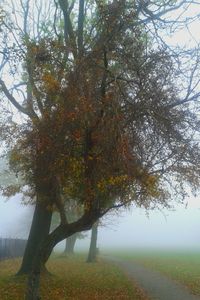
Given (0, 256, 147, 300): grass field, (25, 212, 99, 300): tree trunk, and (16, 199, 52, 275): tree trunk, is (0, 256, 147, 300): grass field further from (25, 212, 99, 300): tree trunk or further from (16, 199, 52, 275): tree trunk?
(25, 212, 99, 300): tree trunk

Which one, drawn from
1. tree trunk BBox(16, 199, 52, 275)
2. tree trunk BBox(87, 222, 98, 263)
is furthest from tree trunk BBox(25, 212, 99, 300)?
tree trunk BBox(87, 222, 98, 263)

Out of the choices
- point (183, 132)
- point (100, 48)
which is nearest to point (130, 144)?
point (183, 132)

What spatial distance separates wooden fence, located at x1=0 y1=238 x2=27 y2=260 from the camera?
38378 millimetres

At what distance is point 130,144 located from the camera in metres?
13.7

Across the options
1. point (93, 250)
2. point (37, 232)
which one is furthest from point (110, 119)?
point (93, 250)

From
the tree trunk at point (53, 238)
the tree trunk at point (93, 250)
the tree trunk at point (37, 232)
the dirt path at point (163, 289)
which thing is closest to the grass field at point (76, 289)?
the dirt path at point (163, 289)

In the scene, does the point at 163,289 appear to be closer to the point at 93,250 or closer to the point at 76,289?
the point at 76,289

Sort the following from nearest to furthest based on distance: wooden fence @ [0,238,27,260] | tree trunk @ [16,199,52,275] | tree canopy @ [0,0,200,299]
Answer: tree canopy @ [0,0,200,299] → tree trunk @ [16,199,52,275] → wooden fence @ [0,238,27,260]

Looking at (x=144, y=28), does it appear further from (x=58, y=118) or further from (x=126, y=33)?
(x=58, y=118)

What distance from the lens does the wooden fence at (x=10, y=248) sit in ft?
126

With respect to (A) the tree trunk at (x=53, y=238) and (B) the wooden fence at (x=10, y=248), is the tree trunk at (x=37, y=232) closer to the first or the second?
(A) the tree trunk at (x=53, y=238)

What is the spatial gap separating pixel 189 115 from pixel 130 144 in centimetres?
261

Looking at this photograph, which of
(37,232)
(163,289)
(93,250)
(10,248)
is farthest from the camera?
(10,248)

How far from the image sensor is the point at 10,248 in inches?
1624
